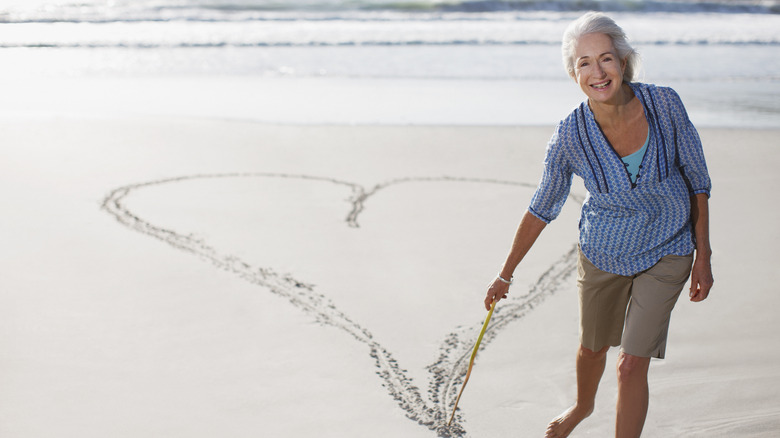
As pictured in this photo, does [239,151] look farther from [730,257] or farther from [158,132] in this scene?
[730,257]

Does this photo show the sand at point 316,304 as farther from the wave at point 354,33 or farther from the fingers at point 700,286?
the wave at point 354,33

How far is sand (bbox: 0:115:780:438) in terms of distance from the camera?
9.64ft

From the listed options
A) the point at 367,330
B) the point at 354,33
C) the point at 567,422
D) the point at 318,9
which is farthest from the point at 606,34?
the point at 318,9

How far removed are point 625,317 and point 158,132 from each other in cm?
560

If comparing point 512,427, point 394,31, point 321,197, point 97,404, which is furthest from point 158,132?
point 394,31

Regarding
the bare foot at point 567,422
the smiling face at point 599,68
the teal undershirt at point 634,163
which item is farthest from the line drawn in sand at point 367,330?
the smiling face at point 599,68

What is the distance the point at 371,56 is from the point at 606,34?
11.9 metres

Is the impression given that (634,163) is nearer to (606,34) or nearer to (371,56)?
(606,34)

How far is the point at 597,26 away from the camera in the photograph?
7.57 ft

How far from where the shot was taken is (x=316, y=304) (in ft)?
12.6

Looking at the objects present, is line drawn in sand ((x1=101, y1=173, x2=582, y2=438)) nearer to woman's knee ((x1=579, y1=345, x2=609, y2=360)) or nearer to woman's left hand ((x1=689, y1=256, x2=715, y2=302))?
woman's knee ((x1=579, y1=345, x2=609, y2=360))

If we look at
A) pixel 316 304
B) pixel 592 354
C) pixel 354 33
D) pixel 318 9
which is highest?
pixel 318 9

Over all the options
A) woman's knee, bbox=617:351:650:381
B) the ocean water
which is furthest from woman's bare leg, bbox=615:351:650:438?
the ocean water

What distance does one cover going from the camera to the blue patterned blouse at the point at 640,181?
2318 millimetres
